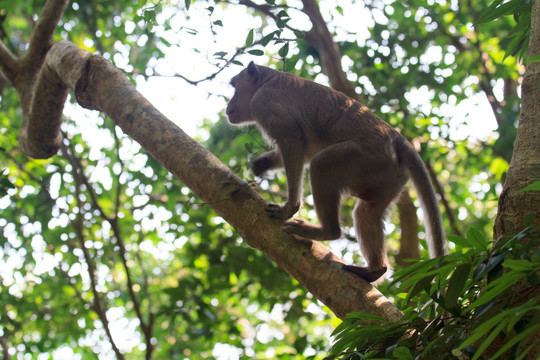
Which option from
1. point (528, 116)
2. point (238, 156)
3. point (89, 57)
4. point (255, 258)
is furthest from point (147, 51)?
point (528, 116)

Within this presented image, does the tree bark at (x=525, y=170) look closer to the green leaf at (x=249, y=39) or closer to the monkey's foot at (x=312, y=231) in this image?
the monkey's foot at (x=312, y=231)

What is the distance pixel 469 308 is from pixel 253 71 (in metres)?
3.53

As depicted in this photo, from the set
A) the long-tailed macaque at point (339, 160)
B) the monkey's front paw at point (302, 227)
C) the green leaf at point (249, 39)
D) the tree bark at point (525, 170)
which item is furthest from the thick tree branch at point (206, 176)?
the green leaf at point (249, 39)

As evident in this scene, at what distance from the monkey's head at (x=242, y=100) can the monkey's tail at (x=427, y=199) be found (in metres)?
1.65

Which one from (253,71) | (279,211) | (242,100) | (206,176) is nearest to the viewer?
(206,176)

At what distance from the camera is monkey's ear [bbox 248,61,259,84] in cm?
486

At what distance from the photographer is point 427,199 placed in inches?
147

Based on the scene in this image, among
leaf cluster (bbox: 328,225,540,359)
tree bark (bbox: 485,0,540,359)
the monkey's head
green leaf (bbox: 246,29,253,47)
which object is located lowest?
leaf cluster (bbox: 328,225,540,359)

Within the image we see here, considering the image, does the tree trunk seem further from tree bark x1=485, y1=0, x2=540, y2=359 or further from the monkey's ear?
the monkey's ear

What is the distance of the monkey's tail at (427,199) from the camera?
11.3ft

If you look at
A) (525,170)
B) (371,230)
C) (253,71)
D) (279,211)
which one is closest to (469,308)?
(525,170)

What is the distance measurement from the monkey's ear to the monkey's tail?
1599 mm

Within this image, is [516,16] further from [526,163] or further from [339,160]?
[339,160]

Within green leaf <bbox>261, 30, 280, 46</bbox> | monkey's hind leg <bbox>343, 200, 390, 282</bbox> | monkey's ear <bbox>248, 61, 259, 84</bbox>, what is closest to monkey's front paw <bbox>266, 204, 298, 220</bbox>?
monkey's hind leg <bbox>343, 200, 390, 282</bbox>
